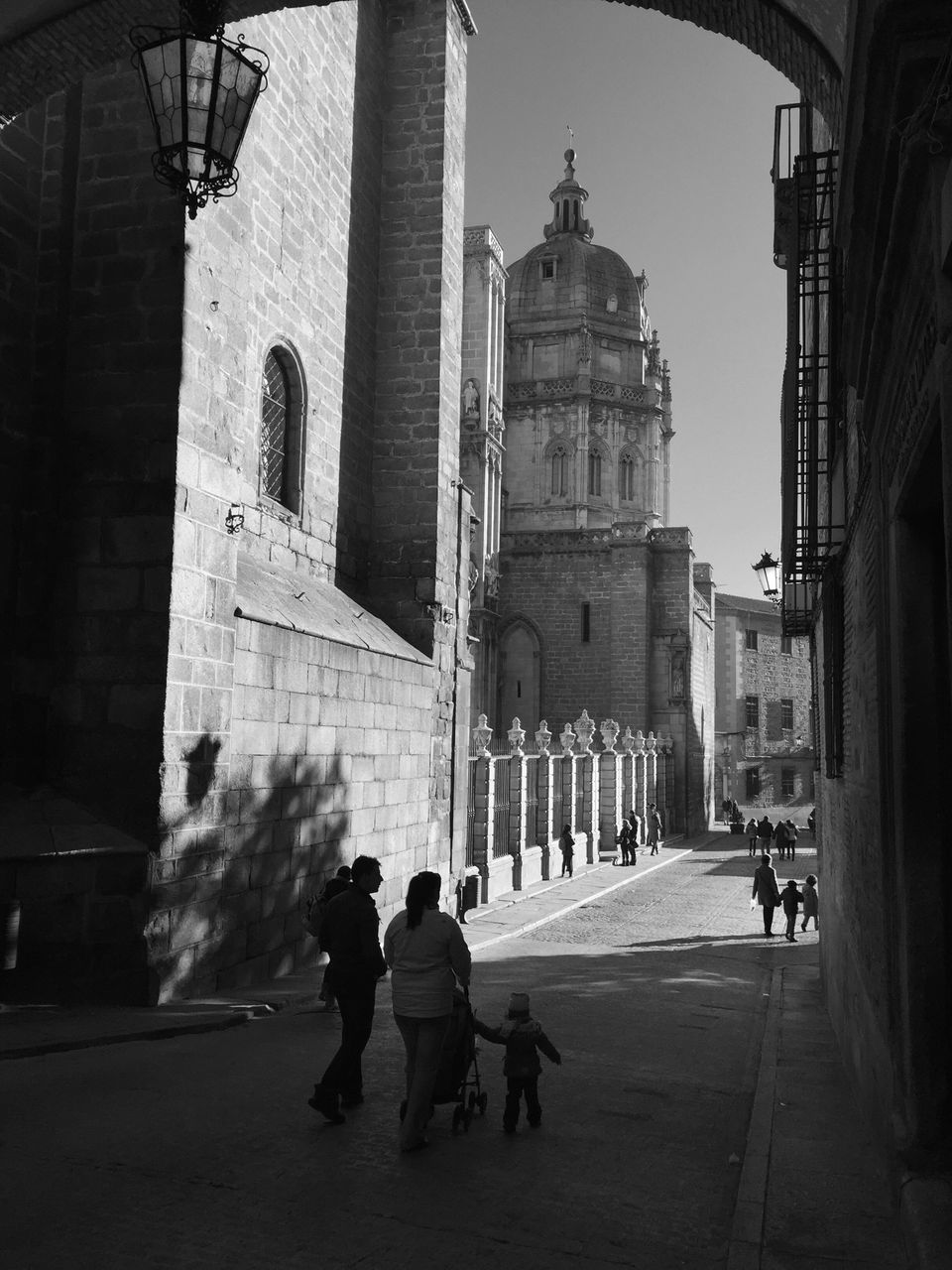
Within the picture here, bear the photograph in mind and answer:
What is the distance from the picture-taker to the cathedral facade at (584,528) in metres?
38.9

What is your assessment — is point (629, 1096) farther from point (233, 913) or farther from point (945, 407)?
point (945, 407)

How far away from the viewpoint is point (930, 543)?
4.64 m

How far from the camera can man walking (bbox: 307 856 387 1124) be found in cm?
561

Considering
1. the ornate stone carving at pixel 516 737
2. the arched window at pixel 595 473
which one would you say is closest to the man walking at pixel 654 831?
the ornate stone carving at pixel 516 737

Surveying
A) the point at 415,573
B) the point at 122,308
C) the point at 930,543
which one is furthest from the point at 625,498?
the point at 930,543

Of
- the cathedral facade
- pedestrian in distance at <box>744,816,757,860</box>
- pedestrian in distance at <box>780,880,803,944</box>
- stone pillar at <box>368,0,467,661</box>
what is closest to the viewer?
stone pillar at <box>368,0,467,661</box>

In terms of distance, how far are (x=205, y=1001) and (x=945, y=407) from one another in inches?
284

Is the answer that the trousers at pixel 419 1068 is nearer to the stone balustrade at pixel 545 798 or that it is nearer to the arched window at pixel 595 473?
A: the stone balustrade at pixel 545 798

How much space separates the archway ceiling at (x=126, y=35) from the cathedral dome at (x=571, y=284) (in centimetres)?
5011

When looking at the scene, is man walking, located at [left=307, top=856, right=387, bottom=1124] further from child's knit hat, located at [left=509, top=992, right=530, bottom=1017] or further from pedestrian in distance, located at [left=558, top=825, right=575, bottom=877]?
pedestrian in distance, located at [left=558, top=825, right=575, bottom=877]

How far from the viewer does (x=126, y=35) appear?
19.9 feet

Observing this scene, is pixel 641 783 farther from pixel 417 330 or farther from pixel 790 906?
pixel 417 330

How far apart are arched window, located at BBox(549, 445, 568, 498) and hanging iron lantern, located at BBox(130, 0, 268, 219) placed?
4683 centimetres

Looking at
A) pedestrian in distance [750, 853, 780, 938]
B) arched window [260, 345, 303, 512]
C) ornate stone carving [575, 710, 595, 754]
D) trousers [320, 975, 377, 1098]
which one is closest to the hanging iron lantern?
trousers [320, 975, 377, 1098]
